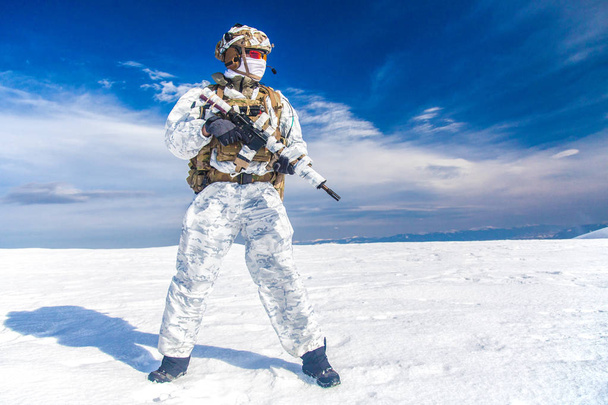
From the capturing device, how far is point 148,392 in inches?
84.4

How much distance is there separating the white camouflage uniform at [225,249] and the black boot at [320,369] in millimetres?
48

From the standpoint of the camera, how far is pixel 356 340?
9.49ft

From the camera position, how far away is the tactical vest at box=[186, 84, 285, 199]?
2395 millimetres

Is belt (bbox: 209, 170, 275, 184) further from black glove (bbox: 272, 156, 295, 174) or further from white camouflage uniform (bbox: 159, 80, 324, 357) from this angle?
black glove (bbox: 272, 156, 295, 174)

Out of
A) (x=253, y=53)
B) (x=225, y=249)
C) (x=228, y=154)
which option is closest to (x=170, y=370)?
(x=225, y=249)

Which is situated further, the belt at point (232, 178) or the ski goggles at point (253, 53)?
the ski goggles at point (253, 53)

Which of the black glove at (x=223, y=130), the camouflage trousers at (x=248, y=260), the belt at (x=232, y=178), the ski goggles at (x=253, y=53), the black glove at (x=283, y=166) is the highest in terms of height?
the ski goggles at (x=253, y=53)

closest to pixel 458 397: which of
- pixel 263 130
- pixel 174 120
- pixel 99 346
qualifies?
pixel 263 130

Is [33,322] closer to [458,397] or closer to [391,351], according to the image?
[391,351]

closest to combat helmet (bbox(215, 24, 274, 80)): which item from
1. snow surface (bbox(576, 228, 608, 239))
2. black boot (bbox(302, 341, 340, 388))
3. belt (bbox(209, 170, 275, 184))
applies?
belt (bbox(209, 170, 275, 184))

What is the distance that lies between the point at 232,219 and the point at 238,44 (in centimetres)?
127

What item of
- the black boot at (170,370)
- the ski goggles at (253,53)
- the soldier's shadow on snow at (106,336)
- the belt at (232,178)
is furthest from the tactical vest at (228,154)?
the soldier's shadow on snow at (106,336)

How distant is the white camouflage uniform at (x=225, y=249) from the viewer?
2.38 meters

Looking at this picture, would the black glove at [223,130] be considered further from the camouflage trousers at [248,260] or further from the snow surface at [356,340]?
the snow surface at [356,340]
